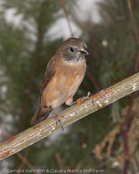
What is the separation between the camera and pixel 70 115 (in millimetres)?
743

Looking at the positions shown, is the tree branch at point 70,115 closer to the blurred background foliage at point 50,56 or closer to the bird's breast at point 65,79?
the bird's breast at point 65,79

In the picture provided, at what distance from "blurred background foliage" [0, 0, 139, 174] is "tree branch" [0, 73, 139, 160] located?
1.55 ft

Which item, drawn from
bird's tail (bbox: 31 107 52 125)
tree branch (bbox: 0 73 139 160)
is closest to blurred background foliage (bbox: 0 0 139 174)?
bird's tail (bbox: 31 107 52 125)

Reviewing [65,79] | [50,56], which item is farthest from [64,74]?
[50,56]

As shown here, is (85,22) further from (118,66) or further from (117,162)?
(117,162)

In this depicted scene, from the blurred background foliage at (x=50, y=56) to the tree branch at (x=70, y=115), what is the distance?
0.47 meters

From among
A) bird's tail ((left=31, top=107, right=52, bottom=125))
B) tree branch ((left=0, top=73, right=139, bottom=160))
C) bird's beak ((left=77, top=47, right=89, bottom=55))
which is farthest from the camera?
bird's tail ((left=31, top=107, right=52, bottom=125))

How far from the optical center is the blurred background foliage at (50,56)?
1.23 metres

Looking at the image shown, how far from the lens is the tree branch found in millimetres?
716

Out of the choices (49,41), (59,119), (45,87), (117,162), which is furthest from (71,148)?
(59,119)

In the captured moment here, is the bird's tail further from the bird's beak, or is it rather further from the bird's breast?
the bird's beak

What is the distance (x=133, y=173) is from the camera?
125 cm

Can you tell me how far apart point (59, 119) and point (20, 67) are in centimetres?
61

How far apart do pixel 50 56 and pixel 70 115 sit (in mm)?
584
